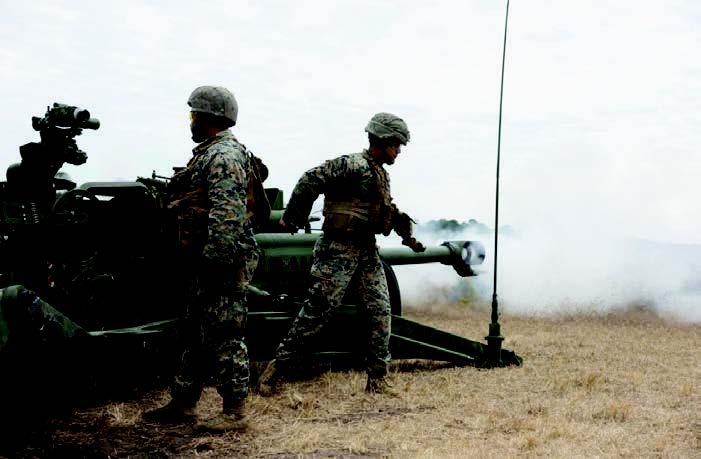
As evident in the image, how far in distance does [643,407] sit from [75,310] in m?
3.69

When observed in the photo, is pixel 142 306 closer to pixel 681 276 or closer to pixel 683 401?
pixel 683 401

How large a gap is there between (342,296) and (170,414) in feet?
5.00

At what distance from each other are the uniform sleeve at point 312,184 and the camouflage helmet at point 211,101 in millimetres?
1200

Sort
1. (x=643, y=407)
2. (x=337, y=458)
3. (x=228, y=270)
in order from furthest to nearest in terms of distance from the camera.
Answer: (x=643, y=407)
(x=228, y=270)
(x=337, y=458)

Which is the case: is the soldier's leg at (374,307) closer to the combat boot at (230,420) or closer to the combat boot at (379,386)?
the combat boot at (379,386)

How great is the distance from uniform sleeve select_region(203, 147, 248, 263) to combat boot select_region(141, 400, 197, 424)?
1.00 m

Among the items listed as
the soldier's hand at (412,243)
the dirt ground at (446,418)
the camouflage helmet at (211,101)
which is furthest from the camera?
the soldier's hand at (412,243)

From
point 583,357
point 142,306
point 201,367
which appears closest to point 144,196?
point 142,306

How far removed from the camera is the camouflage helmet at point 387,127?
19.6 feet

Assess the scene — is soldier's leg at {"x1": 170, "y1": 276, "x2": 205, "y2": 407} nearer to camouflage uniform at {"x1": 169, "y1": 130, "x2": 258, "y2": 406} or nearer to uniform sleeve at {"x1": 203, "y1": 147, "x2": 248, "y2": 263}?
camouflage uniform at {"x1": 169, "y1": 130, "x2": 258, "y2": 406}

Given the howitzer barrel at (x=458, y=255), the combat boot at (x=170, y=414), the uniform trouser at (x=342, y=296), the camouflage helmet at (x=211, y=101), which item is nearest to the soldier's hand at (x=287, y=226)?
the uniform trouser at (x=342, y=296)

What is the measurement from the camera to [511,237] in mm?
14070

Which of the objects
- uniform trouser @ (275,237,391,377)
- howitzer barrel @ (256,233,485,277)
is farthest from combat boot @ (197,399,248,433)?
howitzer barrel @ (256,233,485,277)

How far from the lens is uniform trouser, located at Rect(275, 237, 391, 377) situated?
232 inches
